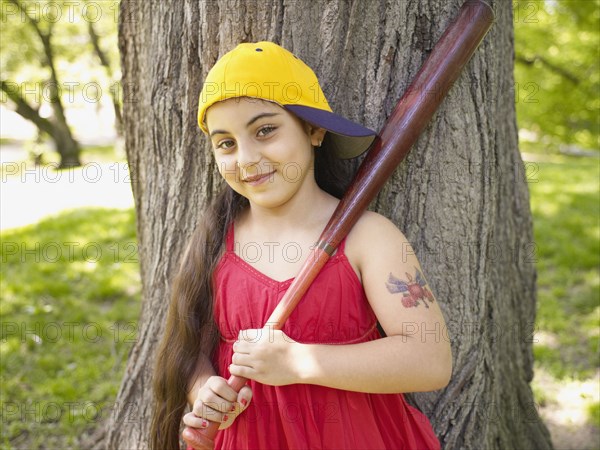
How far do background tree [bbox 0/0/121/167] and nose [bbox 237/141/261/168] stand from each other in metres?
12.4

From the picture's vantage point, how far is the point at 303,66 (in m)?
1.84

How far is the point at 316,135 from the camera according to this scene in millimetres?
1863

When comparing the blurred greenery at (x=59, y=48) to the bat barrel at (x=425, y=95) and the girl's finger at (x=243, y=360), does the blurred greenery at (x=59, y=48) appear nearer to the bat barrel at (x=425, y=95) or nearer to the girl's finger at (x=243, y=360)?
the bat barrel at (x=425, y=95)

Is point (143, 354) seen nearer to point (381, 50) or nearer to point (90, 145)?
point (381, 50)

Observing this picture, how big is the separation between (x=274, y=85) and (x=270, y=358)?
80 centimetres

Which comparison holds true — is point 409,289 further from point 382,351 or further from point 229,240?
point 229,240

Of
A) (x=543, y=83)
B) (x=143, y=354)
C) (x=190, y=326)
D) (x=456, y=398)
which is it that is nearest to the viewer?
(x=190, y=326)

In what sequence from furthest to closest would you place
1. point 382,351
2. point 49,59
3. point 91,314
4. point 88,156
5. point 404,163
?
point 88,156 → point 49,59 → point 91,314 → point 404,163 → point 382,351

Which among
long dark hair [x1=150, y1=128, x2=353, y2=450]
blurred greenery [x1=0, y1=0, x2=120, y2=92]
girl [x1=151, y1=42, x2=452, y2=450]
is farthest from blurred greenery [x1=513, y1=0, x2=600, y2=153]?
blurred greenery [x1=0, y1=0, x2=120, y2=92]

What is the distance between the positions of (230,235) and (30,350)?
2429 millimetres

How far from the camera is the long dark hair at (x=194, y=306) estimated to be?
1.97 metres

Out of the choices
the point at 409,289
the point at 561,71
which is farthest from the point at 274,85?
the point at 561,71

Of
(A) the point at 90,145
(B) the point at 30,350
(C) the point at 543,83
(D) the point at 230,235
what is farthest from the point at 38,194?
(A) the point at 90,145

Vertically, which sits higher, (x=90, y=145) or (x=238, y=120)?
Result: (x=90, y=145)
